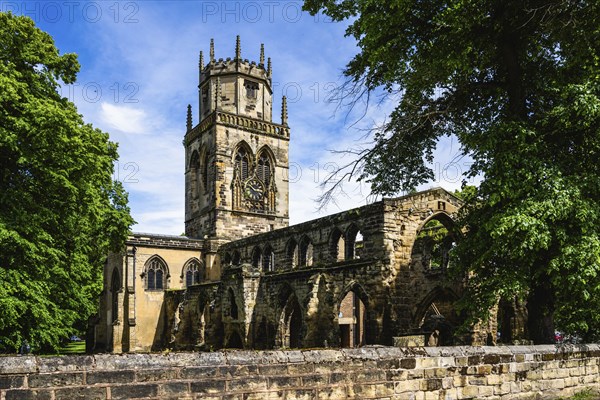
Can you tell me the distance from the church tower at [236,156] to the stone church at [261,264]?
8 cm

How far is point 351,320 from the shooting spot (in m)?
35.5

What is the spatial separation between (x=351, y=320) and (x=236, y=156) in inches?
588

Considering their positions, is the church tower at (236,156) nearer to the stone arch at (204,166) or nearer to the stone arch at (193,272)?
the stone arch at (204,166)

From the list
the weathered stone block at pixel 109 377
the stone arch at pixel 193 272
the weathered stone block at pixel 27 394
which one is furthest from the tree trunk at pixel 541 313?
the stone arch at pixel 193 272

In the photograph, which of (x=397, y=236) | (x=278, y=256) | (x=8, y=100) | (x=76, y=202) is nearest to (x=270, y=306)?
(x=278, y=256)

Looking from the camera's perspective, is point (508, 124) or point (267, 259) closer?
point (508, 124)

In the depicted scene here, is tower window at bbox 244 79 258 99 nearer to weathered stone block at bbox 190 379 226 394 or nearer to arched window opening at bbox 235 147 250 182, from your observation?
arched window opening at bbox 235 147 250 182

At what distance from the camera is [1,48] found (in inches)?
665

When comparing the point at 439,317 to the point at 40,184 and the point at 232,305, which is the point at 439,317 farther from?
the point at 40,184

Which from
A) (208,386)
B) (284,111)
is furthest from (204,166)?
(208,386)

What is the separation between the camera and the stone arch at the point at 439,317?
1944cm

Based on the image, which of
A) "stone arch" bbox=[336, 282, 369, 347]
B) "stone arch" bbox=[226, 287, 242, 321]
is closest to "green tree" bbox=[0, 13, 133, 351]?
"stone arch" bbox=[226, 287, 242, 321]

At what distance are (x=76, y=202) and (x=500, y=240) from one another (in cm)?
1242

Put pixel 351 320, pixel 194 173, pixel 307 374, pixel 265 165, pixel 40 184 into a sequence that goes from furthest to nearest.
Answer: pixel 194 173 < pixel 265 165 < pixel 351 320 < pixel 40 184 < pixel 307 374
